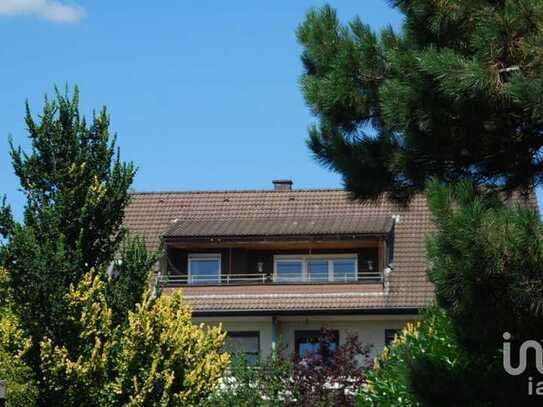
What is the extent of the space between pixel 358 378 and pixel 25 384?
20.4 ft

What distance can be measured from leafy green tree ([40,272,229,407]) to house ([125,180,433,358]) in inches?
449

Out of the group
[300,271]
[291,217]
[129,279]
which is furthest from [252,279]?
[129,279]

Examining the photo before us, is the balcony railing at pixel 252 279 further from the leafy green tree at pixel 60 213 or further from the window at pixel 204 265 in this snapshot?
the leafy green tree at pixel 60 213

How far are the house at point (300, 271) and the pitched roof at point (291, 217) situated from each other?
0.04 metres

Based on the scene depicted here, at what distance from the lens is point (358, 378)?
25469 mm

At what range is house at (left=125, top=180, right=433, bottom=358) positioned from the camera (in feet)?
123

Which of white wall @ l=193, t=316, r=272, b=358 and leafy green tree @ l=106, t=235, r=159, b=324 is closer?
leafy green tree @ l=106, t=235, r=159, b=324

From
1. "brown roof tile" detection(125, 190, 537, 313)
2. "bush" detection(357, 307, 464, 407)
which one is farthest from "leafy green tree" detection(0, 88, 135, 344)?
"brown roof tile" detection(125, 190, 537, 313)

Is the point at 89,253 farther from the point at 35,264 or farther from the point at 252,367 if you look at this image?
the point at 252,367

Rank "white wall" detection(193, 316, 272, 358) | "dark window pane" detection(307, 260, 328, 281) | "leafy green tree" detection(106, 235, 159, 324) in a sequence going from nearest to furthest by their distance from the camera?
"leafy green tree" detection(106, 235, 159, 324)
"white wall" detection(193, 316, 272, 358)
"dark window pane" detection(307, 260, 328, 281)

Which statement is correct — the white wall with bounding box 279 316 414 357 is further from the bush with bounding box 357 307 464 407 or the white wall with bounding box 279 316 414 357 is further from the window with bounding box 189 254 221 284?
the bush with bounding box 357 307 464 407

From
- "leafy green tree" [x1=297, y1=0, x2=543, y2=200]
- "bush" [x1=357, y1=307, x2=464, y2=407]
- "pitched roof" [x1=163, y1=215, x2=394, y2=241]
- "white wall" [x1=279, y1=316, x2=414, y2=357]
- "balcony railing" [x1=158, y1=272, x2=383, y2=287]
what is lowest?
"bush" [x1=357, y1=307, x2=464, y2=407]

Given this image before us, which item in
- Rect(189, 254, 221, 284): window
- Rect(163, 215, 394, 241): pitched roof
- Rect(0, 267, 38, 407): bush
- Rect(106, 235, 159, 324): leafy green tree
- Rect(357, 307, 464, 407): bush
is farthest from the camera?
Rect(189, 254, 221, 284): window

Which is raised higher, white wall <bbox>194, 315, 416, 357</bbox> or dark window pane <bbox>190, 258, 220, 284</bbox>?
dark window pane <bbox>190, 258, 220, 284</bbox>
